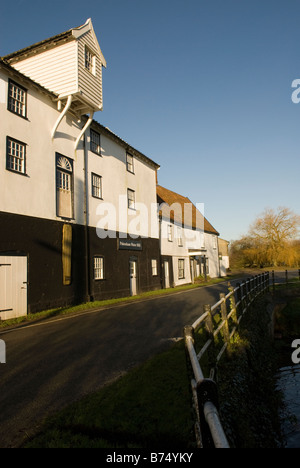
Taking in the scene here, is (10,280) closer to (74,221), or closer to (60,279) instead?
(60,279)

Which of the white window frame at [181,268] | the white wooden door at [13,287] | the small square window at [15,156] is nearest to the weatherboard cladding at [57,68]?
the small square window at [15,156]

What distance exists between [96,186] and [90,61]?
661cm

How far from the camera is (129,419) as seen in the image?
3.67 meters

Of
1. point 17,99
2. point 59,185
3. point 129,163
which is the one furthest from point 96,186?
point 17,99

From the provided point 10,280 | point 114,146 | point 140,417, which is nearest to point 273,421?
point 140,417

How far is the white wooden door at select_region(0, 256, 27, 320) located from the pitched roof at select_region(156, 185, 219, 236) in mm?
16054

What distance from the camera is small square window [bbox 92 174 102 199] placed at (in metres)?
17.5

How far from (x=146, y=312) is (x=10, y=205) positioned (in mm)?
6846

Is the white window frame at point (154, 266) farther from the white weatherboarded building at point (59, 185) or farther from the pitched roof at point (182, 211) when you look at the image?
the pitched roof at point (182, 211)

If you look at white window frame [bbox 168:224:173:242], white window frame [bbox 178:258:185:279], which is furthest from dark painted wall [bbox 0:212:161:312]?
white window frame [bbox 178:258:185:279]

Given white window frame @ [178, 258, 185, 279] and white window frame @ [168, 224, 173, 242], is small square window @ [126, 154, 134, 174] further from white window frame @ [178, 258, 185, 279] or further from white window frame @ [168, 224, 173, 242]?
white window frame @ [178, 258, 185, 279]

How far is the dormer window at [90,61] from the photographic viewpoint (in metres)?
15.9

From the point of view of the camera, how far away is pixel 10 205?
11.9 m

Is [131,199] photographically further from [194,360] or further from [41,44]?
[194,360]
